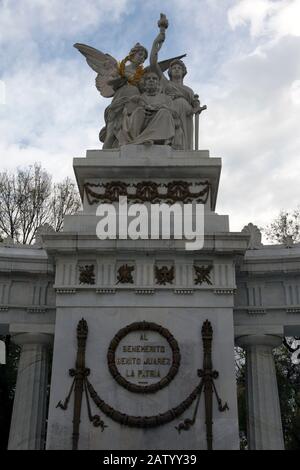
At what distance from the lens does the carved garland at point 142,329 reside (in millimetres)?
13000

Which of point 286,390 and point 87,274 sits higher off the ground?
point 286,390

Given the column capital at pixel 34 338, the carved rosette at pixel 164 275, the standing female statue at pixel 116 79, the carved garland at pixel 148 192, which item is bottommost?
the column capital at pixel 34 338

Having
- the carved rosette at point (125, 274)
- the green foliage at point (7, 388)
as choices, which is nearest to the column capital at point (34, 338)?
the carved rosette at point (125, 274)

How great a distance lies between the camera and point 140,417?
12.7 m

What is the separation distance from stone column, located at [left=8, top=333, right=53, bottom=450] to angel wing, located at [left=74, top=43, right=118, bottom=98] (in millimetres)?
8472

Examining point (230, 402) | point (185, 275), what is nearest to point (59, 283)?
point (185, 275)

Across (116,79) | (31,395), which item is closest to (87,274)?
(31,395)

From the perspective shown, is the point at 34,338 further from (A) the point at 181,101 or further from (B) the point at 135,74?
(B) the point at 135,74

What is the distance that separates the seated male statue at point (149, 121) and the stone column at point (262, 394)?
250 inches

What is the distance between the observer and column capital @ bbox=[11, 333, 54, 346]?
595 inches

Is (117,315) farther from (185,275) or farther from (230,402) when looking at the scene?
(230,402)

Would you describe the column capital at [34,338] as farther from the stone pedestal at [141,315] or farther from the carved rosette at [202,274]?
the carved rosette at [202,274]

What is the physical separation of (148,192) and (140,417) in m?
6.11

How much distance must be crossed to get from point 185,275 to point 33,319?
14.7ft
